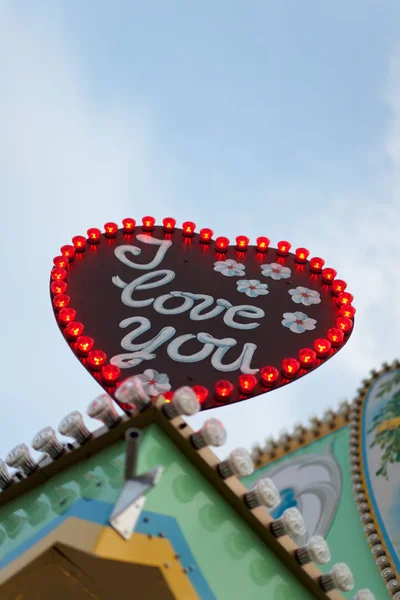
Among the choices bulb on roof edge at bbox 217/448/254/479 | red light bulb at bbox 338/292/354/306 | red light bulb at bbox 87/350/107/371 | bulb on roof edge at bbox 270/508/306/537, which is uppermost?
red light bulb at bbox 338/292/354/306

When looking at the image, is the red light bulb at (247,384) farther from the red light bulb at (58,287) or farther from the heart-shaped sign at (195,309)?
the red light bulb at (58,287)

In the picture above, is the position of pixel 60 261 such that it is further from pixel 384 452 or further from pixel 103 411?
pixel 384 452

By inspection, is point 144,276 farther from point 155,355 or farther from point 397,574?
point 397,574

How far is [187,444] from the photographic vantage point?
693 cm

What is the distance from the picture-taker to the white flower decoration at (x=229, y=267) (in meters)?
11.6

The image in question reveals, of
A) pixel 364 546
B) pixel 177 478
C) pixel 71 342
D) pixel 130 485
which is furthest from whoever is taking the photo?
pixel 364 546

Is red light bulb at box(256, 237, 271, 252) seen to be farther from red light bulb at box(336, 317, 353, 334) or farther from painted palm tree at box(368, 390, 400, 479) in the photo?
painted palm tree at box(368, 390, 400, 479)

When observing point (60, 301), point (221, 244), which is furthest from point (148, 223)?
point (60, 301)

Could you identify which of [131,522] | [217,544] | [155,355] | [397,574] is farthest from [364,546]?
[131,522]

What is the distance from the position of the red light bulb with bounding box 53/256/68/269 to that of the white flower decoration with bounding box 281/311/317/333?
9.52 feet

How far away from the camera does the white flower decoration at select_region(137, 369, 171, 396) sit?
28.0 ft

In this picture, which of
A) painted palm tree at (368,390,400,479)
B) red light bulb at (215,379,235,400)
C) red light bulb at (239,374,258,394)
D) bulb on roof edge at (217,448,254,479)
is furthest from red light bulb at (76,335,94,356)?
painted palm tree at (368,390,400,479)

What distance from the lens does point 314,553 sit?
6812 millimetres

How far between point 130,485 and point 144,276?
17.9 feet
